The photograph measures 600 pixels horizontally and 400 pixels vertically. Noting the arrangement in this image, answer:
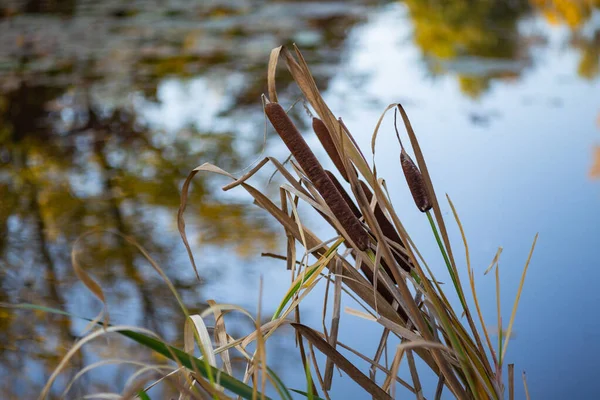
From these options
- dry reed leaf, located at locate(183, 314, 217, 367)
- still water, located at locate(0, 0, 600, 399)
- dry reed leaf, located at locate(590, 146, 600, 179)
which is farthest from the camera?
dry reed leaf, located at locate(590, 146, 600, 179)

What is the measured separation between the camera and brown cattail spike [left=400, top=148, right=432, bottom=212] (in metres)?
0.62

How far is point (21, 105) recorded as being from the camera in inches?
138

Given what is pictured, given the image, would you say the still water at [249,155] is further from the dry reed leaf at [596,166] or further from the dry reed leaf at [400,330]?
the dry reed leaf at [400,330]

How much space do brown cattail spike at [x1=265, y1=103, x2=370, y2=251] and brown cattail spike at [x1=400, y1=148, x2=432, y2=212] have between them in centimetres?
6

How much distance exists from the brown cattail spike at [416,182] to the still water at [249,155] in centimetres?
14

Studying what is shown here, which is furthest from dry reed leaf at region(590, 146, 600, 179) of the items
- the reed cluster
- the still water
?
the reed cluster

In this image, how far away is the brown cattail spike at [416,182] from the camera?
616 mm

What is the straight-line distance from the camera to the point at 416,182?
62 cm

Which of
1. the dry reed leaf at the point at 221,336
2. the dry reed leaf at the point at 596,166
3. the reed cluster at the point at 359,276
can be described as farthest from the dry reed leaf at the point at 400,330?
the dry reed leaf at the point at 596,166

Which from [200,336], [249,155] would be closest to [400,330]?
[200,336]

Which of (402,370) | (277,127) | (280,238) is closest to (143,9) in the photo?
(280,238)

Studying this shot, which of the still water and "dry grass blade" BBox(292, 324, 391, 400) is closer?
"dry grass blade" BBox(292, 324, 391, 400)

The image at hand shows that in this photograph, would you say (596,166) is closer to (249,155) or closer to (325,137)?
(249,155)

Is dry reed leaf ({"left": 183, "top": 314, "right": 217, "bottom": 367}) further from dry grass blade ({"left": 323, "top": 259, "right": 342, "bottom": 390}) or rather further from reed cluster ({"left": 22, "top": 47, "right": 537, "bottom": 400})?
dry grass blade ({"left": 323, "top": 259, "right": 342, "bottom": 390})
